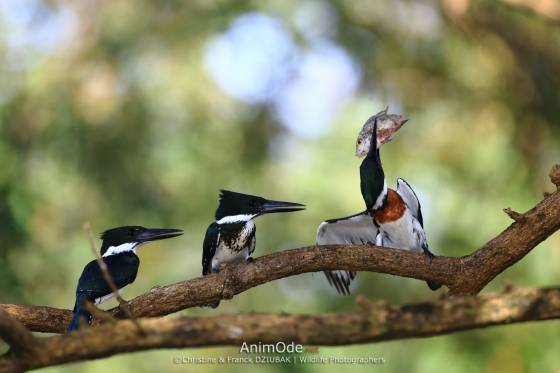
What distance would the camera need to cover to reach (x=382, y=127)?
5.20m

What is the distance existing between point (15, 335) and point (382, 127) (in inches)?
113

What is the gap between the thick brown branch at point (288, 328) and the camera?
2875 millimetres

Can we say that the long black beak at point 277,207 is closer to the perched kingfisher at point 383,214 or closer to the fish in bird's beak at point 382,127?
the perched kingfisher at point 383,214

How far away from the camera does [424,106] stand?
366 inches

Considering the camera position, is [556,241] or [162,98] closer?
[556,241]

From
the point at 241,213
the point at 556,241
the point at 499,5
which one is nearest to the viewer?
the point at 241,213

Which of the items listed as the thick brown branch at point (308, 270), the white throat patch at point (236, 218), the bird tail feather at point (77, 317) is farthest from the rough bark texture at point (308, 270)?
the white throat patch at point (236, 218)

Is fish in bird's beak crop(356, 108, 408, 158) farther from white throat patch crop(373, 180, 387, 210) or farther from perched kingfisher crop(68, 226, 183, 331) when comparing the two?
perched kingfisher crop(68, 226, 183, 331)

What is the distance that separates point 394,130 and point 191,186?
4862mm

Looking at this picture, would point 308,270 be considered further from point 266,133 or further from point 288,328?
point 266,133

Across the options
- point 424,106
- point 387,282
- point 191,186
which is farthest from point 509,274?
point 191,186

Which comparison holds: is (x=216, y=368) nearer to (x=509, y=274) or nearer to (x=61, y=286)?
(x=61, y=286)

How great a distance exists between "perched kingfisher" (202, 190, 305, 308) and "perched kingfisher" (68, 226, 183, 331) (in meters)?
0.24

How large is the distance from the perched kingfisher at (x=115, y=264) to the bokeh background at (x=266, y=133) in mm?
2725
